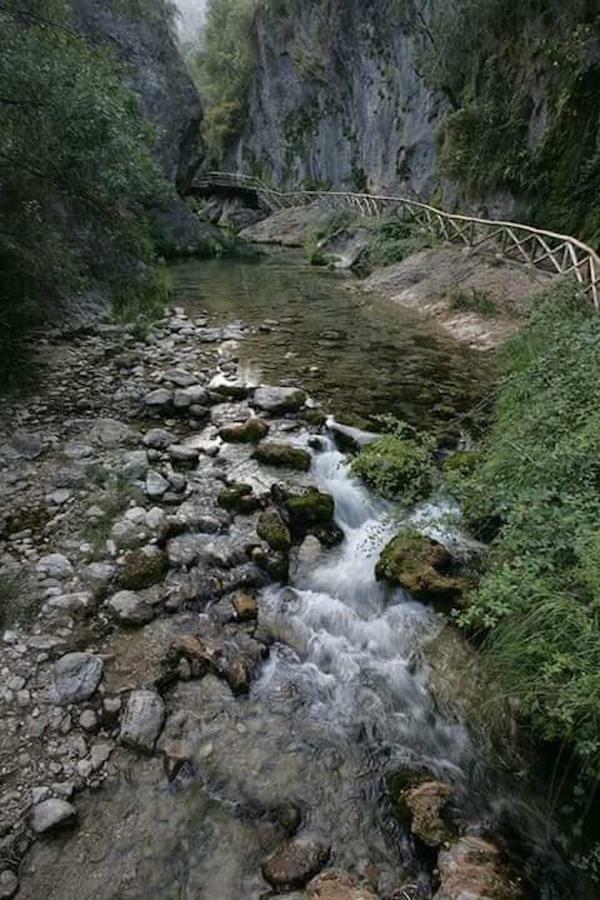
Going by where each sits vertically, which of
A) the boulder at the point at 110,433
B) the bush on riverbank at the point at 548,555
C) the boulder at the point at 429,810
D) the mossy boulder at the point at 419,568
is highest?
the bush on riverbank at the point at 548,555

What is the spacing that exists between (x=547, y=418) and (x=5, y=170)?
20.1 feet

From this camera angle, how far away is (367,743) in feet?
10.0

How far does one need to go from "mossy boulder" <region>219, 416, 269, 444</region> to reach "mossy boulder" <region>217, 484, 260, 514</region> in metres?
1.30

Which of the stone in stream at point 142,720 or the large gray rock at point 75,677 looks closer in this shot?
the stone in stream at point 142,720

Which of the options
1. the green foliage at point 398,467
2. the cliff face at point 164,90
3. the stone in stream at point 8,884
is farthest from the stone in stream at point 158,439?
the cliff face at point 164,90

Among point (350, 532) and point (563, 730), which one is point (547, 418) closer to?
point (350, 532)

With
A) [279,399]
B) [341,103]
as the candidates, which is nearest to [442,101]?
[341,103]

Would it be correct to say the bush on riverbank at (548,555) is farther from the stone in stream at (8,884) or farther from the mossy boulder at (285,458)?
the stone in stream at (8,884)

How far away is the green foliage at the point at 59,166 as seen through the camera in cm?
526

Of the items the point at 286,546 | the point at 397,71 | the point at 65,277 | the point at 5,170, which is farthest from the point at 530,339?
the point at 397,71

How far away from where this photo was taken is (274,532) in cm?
454

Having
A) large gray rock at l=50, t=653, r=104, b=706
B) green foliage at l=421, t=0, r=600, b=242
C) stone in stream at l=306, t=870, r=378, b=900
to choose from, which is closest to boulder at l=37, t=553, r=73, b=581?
large gray rock at l=50, t=653, r=104, b=706

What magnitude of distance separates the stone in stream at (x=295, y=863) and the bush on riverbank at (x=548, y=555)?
1243 mm

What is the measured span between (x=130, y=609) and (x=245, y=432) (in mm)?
3054
